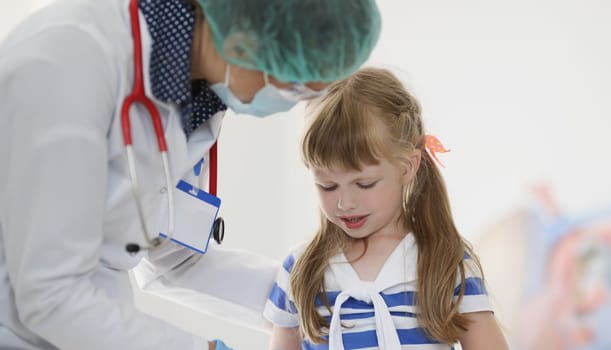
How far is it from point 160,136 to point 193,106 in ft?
0.42

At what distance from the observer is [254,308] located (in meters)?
1.56

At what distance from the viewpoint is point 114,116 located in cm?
106

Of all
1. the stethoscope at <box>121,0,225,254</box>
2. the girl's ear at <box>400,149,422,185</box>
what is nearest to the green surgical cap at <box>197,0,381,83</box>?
the stethoscope at <box>121,0,225,254</box>

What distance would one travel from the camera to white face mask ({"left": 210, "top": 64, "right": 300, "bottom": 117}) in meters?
1.16

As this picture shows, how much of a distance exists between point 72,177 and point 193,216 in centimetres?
35

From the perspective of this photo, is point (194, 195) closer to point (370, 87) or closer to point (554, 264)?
point (370, 87)

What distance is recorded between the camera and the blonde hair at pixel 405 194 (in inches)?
54.8

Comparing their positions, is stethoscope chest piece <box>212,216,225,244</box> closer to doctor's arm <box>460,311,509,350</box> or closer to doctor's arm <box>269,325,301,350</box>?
doctor's arm <box>269,325,301,350</box>

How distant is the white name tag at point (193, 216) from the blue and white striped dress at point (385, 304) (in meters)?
0.28

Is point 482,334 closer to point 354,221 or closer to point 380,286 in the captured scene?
point 380,286

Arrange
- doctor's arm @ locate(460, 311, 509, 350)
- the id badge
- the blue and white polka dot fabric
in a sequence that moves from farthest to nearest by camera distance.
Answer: doctor's arm @ locate(460, 311, 509, 350)
the id badge
the blue and white polka dot fabric

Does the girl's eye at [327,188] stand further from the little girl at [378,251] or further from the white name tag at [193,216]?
the white name tag at [193,216]

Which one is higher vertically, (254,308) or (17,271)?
(17,271)

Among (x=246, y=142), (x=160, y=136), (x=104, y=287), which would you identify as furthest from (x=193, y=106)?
(x=246, y=142)
